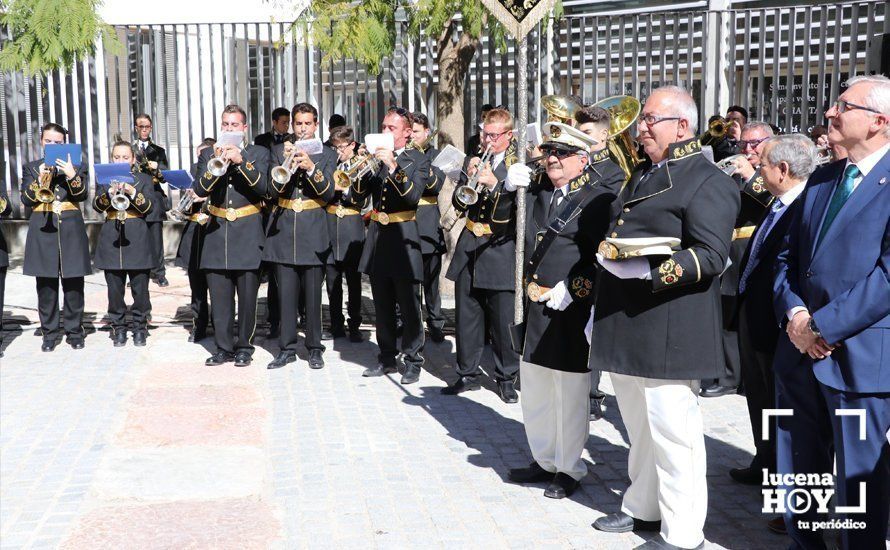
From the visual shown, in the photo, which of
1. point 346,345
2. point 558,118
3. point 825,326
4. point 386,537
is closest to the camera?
point 825,326

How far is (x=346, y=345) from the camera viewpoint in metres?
8.89

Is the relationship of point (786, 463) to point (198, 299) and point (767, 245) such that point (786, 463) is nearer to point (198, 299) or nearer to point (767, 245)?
point (767, 245)

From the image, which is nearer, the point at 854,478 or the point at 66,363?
the point at 854,478

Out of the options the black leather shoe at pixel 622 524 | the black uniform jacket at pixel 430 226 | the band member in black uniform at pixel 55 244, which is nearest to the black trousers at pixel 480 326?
A: the black uniform jacket at pixel 430 226

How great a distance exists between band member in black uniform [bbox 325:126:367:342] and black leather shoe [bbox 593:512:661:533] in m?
4.11

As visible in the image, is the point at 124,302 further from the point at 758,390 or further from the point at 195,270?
the point at 758,390

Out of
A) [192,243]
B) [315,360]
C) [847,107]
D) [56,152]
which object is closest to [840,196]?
Result: [847,107]

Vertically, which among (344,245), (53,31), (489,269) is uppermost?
(53,31)

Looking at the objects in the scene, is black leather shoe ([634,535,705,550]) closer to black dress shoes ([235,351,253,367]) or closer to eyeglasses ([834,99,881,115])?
eyeglasses ([834,99,881,115])

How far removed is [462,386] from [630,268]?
10.8 feet

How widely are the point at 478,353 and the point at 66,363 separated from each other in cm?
347

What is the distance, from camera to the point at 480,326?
7.30 metres

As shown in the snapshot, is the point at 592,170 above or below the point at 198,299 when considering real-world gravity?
above

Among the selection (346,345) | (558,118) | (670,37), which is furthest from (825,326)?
(670,37)
